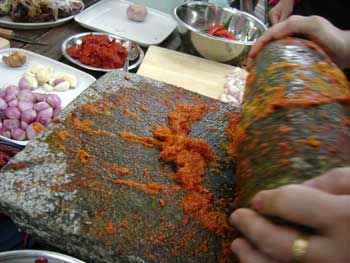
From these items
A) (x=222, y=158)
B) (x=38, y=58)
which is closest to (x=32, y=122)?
(x=38, y=58)

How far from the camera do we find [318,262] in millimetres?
532

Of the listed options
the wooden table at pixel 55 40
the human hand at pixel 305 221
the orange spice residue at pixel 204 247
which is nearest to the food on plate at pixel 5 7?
the wooden table at pixel 55 40

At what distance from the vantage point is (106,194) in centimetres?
91

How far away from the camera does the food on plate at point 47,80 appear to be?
1608 millimetres

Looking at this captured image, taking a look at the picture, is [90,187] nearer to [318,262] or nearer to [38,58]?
[318,262]

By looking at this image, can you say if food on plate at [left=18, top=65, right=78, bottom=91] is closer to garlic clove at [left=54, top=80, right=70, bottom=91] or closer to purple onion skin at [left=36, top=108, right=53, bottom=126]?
garlic clove at [left=54, top=80, right=70, bottom=91]

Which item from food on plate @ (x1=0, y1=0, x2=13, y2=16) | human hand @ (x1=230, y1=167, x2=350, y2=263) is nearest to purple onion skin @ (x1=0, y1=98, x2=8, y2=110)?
food on plate @ (x1=0, y1=0, x2=13, y2=16)

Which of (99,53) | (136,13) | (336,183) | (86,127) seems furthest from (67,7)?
(336,183)

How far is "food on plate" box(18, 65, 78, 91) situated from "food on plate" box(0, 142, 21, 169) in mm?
463

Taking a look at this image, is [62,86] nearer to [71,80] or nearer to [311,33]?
[71,80]

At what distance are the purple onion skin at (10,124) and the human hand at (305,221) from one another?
3.23 ft

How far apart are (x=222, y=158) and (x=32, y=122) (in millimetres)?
729

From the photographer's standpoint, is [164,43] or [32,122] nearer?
[32,122]

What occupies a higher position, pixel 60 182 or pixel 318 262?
pixel 318 262
